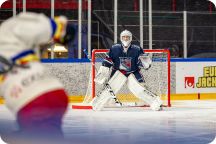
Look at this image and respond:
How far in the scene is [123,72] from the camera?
132 inches

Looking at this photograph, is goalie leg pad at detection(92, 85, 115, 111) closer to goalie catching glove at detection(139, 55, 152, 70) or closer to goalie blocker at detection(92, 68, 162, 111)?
goalie blocker at detection(92, 68, 162, 111)

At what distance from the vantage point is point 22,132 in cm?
112

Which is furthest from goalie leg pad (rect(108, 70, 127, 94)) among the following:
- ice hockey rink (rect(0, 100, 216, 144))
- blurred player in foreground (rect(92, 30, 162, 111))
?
ice hockey rink (rect(0, 100, 216, 144))

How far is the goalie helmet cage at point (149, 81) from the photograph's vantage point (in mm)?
3613

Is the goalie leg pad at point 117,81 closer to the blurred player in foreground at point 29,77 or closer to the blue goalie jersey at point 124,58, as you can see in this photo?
the blue goalie jersey at point 124,58

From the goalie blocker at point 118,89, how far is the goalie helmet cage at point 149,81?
13cm

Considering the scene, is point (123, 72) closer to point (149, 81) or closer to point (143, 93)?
point (143, 93)

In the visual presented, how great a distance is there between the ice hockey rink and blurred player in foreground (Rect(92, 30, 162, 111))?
0.30 ft

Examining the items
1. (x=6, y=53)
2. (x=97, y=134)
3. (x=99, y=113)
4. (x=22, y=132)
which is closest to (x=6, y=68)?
(x=6, y=53)

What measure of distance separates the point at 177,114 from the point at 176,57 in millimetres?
1036

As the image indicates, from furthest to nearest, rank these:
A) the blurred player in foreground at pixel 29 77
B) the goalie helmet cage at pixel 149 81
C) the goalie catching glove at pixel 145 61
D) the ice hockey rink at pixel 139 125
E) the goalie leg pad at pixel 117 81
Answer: the goalie helmet cage at pixel 149 81 → the goalie leg pad at pixel 117 81 → the goalie catching glove at pixel 145 61 → the ice hockey rink at pixel 139 125 → the blurred player in foreground at pixel 29 77

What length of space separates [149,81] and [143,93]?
0.59m

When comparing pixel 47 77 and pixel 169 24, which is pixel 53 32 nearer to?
pixel 47 77

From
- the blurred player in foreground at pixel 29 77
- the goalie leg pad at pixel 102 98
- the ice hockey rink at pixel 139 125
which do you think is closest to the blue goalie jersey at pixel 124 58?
the goalie leg pad at pixel 102 98
